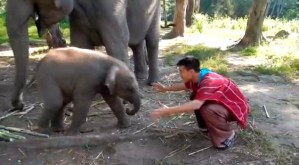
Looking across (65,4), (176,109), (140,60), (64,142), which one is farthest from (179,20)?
(176,109)

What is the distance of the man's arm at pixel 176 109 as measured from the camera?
448 cm

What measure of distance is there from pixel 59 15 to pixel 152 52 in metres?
2.37

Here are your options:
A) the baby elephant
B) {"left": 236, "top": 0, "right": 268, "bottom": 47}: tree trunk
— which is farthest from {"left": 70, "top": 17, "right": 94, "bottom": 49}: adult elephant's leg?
{"left": 236, "top": 0, "right": 268, "bottom": 47}: tree trunk

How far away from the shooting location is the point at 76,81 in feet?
16.3

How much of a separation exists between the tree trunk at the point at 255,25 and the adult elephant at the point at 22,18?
6.78 metres

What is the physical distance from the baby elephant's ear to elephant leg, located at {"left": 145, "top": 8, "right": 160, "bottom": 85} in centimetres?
260

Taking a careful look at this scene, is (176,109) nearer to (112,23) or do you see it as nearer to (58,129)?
(58,129)

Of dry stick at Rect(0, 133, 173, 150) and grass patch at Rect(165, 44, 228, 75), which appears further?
grass patch at Rect(165, 44, 228, 75)

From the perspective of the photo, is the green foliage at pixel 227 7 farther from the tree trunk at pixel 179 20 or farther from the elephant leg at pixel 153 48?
the elephant leg at pixel 153 48

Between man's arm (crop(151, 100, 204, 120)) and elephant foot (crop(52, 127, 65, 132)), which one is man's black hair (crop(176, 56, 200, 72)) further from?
elephant foot (crop(52, 127, 65, 132))

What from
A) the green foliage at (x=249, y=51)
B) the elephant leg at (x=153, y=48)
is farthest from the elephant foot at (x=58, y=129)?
the green foliage at (x=249, y=51)

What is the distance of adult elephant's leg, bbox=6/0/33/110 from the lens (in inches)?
208

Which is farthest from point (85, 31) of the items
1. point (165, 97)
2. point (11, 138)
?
point (11, 138)

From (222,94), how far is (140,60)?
3.09 meters
